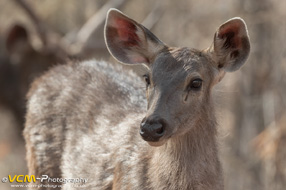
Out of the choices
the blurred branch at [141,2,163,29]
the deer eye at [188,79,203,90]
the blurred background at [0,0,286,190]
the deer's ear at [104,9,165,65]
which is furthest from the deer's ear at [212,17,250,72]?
the blurred branch at [141,2,163,29]

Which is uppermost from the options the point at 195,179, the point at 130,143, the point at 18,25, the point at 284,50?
the point at 18,25

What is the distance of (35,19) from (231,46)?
24.6ft

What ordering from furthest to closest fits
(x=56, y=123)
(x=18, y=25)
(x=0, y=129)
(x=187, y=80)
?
(x=0, y=129)
(x=18, y=25)
(x=56, y=123)
(x=187, y=80)

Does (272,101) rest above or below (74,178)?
above

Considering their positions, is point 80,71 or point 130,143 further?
point 80,71

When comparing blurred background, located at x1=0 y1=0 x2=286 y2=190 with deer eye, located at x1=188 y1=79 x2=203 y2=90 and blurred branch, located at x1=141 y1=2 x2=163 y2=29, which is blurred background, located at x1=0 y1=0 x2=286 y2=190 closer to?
blurred branch, located at x1=141 y1=2 x2=163 y2=29

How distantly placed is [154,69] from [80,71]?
2208mm

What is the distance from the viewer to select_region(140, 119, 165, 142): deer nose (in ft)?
17.7

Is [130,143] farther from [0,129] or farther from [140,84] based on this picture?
[0,129]

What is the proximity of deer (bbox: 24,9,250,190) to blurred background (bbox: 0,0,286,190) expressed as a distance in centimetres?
311

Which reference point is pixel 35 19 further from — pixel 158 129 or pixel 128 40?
pixel 158 129

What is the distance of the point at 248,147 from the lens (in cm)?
1194

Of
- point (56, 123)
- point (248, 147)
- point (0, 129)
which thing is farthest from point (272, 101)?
point (0, 129)

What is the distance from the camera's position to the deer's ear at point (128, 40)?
6348mm
